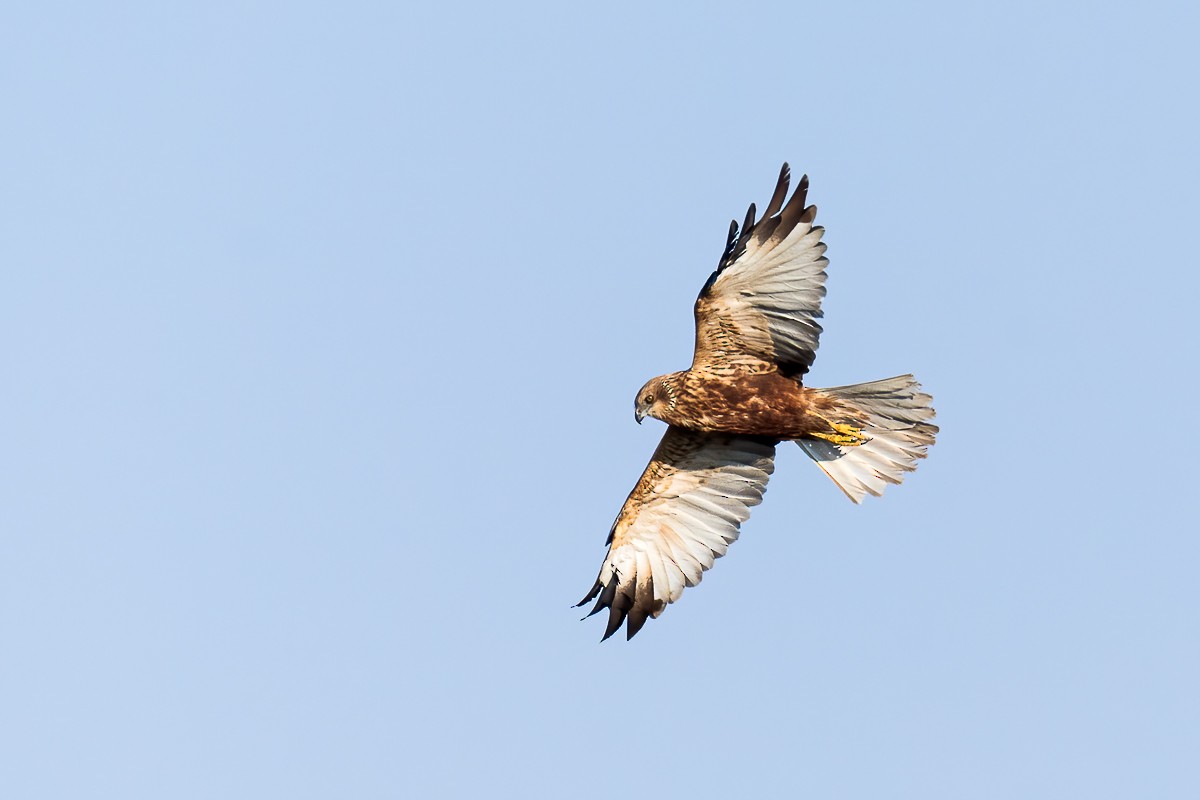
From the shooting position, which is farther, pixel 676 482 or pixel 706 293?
pixel 676 482

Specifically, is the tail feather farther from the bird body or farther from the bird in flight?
the bird body

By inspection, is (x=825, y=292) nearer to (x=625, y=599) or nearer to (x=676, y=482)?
(x=676, y=482)

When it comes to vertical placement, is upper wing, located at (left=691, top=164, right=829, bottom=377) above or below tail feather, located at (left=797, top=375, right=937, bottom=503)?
above

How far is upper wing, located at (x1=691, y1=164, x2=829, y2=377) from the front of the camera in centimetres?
1329

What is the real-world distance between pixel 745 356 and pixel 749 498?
1636 millimetres

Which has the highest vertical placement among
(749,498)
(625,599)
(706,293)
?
(706,293)

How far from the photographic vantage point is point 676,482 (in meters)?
14.9

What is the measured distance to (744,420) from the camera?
45.6 feet

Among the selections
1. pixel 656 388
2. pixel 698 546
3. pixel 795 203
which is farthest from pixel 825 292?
pixel 698 546

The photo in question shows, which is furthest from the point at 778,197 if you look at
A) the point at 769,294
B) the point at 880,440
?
the point at 880,440

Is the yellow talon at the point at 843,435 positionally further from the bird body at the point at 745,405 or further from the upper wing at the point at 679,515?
the upper wing at the point at 679,515

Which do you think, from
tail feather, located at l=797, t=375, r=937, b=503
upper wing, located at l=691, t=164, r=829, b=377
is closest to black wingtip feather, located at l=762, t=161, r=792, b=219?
upper wing, located at l=691, t=164, r=829, b=377

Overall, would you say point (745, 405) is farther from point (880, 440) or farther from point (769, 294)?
point (880, 440)

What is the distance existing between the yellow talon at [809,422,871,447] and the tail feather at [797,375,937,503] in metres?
0.10
